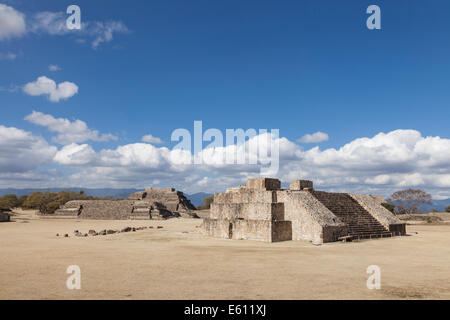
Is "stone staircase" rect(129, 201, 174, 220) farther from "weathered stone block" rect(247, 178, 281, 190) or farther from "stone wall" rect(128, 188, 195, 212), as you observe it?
"weathered stone block" rect(247, 178, 281, 190)

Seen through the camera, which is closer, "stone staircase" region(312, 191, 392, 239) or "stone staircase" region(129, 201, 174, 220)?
"stone staircase" region(312, 191, 392, 239)

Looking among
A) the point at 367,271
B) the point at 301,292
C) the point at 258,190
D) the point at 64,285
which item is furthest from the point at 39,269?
the point at 258,190

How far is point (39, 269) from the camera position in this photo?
1049cm

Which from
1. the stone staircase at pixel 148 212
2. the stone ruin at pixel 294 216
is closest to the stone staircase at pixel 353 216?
the stone ruin at pixel 294 216

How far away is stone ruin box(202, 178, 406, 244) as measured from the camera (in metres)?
A: 19.0

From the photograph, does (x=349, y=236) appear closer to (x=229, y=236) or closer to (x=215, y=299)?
(x=229, y=236)

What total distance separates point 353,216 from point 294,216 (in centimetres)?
506

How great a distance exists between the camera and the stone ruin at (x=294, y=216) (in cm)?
1900

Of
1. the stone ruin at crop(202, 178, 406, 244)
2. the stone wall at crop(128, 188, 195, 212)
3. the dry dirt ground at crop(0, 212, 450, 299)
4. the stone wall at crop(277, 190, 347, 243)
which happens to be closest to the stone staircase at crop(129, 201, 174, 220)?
the stone wall at crop(128, 188, 195, 212)

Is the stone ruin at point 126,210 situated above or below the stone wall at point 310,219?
below

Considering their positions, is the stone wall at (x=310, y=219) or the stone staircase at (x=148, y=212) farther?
the stone staircase at (x=148, y=212)

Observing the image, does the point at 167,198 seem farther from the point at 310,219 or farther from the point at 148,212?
the point at 310,219

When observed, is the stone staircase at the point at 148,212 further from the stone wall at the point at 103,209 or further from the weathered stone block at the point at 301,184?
the weathered stone block at the point at 301,184
